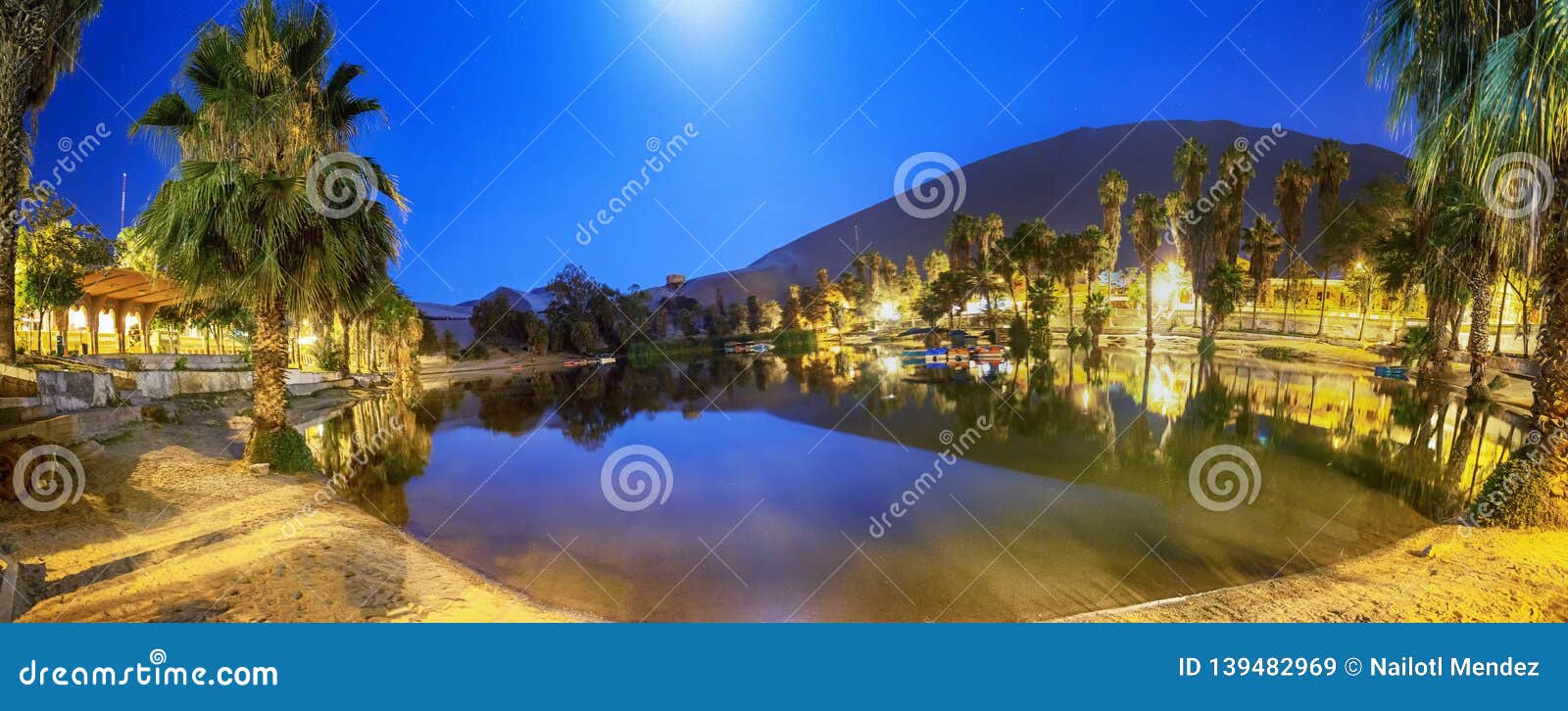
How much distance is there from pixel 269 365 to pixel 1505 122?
19.4 meters

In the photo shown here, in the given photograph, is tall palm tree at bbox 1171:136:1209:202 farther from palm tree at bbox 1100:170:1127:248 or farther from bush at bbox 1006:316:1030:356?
bush at bbox 1006:316:1030:356

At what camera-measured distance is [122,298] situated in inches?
1211

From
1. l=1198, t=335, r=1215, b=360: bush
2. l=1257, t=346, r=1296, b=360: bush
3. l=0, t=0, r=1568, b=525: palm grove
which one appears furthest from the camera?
l=1198, t=335, r=1215, b=360: bush

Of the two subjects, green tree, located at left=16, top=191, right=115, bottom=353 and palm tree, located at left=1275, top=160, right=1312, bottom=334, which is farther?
palm tree, located at left=1275, top=160, right=1312, bottom=334

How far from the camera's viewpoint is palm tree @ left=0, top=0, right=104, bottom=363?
1009cm

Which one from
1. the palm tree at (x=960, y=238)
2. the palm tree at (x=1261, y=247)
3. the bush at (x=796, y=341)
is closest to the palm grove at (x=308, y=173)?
the palm tree at (x=1261, y=247)

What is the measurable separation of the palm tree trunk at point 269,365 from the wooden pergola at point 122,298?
45.5ft

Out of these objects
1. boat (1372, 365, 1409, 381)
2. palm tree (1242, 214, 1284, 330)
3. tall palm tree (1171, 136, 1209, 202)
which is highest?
tall palm tree (1171, 136, 1209, 202)

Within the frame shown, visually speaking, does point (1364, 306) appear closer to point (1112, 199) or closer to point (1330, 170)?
point (1330, 170)

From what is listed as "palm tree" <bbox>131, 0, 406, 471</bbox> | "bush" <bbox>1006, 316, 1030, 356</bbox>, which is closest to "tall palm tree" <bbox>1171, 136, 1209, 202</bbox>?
"bush" <bbox>1006, 316, 1030, 356</bbox>

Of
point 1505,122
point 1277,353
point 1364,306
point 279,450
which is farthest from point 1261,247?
point 279,450

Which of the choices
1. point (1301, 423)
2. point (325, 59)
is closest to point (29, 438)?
point (325, 59)

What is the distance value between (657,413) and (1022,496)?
1850 centimetres

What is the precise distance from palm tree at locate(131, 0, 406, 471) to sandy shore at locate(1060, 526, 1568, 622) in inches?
527
